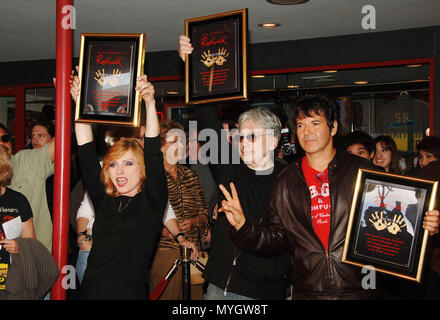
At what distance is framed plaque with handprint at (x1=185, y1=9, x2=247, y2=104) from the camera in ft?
8.01

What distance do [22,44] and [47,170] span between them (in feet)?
12.5

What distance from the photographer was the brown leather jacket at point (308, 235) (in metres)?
2.19

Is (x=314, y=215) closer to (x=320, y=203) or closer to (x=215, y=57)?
(x=320, y=203)

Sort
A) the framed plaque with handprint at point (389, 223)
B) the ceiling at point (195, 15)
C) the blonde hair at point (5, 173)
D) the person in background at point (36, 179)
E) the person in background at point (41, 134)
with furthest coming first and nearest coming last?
1. the ceiling at point (195, 15)
2. the person in background at point (41, 134)
3. the person in background at point (36, 179)
4. the blonde hair at point (5, 173)
5. the framed plaque with handprint at point (389, 223)

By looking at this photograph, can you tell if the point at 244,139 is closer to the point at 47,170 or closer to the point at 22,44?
the point at 47,170

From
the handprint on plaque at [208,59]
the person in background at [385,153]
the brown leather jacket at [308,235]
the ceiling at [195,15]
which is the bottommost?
the brown leather jacket at [308,235]

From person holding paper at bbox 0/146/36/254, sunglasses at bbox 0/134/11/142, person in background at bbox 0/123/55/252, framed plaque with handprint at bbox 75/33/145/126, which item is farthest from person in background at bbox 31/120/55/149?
framed plaque with handprint at bbox 75/33/145/126

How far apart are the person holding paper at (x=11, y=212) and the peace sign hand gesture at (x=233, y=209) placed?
1093mm

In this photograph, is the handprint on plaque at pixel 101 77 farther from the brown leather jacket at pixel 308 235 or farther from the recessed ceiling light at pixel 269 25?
the recessed ceiling light at pixel 269 25

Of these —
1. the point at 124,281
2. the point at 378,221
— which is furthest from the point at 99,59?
the point at 378,221

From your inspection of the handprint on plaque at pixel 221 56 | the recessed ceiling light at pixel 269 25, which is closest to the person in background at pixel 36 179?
the handprint on plaque at pixel 221 56

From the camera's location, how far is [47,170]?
3256mm
